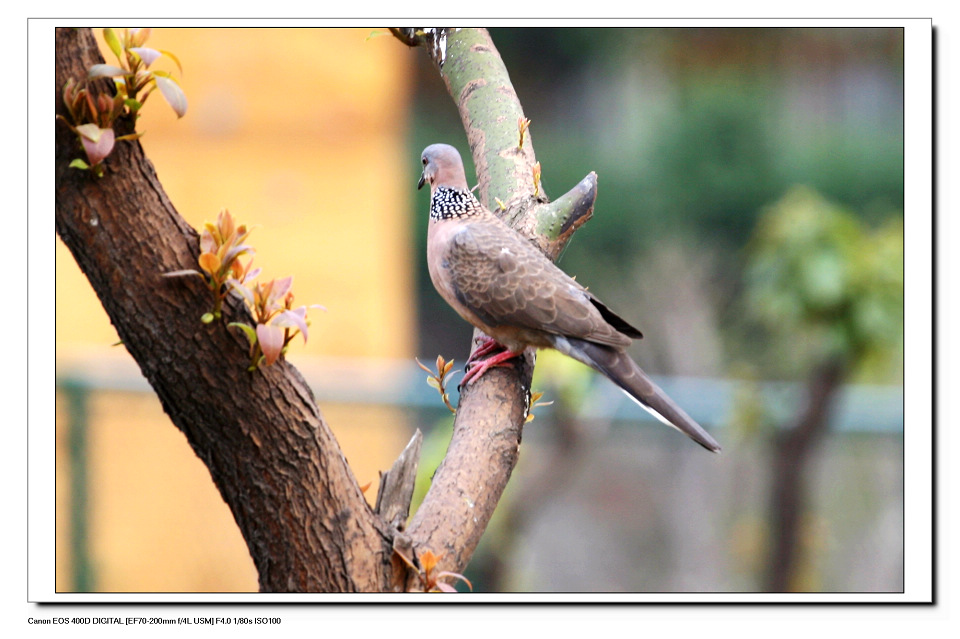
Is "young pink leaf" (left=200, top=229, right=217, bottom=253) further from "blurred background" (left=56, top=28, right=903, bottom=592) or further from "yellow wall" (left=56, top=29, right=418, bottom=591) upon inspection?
"yellow wall" (left=56, top=29, right=418, bottom=591)

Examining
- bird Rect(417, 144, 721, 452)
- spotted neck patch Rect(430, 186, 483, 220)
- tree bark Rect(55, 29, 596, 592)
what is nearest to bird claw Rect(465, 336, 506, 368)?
bird Rect(417, 144, 721, 452)

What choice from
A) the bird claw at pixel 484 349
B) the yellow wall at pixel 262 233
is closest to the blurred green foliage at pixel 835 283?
the bird claw at pixel 484 349

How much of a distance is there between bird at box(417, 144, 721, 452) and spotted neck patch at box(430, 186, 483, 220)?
0.09 ft

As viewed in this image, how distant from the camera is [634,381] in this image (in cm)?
245

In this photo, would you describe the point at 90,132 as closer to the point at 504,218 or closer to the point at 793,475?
the point at 504,218

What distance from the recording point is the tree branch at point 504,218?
2.02 m

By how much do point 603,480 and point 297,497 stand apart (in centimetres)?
459

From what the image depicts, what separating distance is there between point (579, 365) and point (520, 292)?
1.76m

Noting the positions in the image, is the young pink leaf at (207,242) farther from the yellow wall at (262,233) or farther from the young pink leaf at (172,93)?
the yellow wall at (262,233)

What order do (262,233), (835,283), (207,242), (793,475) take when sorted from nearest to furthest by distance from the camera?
(207,242) < (835,283) < (793,475) < (262,233)

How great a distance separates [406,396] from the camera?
5473mm

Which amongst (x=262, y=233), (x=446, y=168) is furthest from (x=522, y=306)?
(x=262, y=233)


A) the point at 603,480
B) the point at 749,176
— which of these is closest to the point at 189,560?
the point at 603,480
